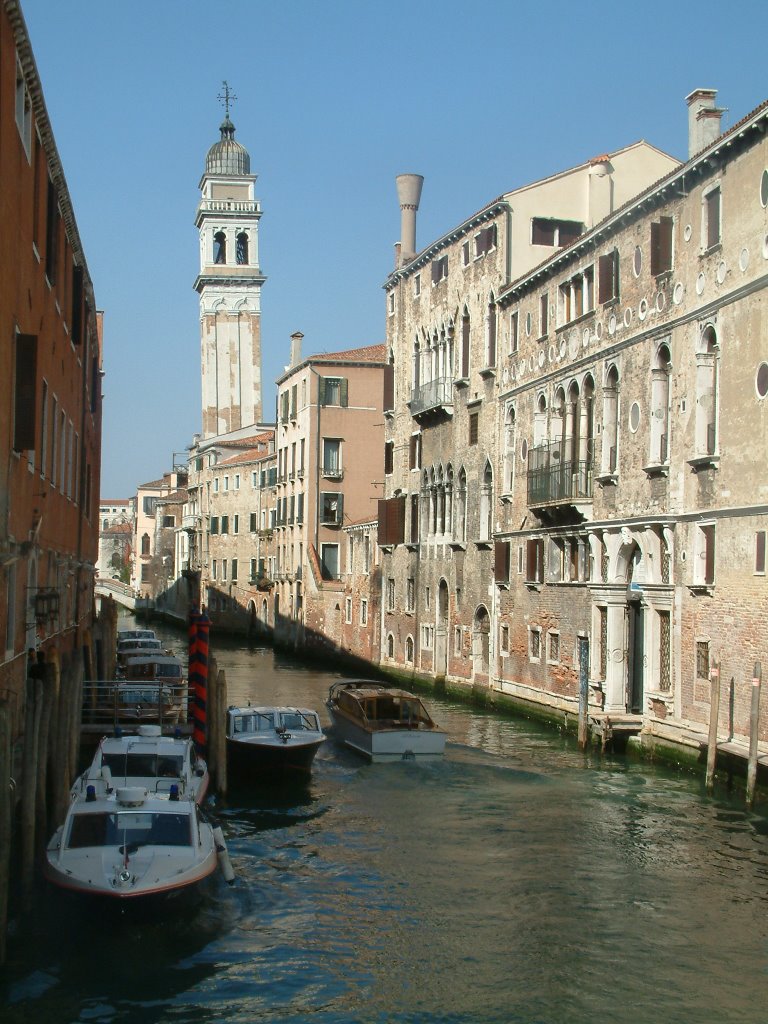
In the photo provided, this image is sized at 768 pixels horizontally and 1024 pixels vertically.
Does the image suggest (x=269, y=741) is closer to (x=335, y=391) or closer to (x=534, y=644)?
(x=534, y=644)

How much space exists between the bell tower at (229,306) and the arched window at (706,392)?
2445 inches

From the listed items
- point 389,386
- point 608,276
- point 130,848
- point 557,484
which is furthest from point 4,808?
point 389,386

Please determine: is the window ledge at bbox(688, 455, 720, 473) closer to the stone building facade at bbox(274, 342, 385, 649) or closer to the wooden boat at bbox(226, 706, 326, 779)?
the wooden boat at bbox(226, 706, 326, 779)

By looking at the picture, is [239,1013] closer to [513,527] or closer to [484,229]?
[513,527]

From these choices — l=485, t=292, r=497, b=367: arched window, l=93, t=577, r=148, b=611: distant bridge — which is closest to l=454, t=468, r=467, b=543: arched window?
l=485, t=292, r=497, b=367: arched window

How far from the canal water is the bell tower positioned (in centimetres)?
6284

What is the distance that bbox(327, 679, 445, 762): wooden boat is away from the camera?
2114 centimetres

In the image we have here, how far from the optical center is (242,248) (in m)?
83.2

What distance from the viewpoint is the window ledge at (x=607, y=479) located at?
2309 cm

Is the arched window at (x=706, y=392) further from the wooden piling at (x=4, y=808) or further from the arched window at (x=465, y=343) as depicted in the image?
the arched window at (x=465, y=343)

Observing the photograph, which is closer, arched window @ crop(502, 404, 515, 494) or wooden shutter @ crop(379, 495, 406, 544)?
arched window @ crop(502, 404, 515, 494)

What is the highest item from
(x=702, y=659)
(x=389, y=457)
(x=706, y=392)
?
(x=389, y=457)

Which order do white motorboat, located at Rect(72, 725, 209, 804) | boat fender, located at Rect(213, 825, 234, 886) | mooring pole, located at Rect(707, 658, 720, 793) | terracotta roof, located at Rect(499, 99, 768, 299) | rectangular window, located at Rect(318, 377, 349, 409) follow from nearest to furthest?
boat fender, located at Rect(213, 825, 234, 886) → white motorboat, located at Rect(72, 725, 209, 804) → mooring pole, located at Rect(707, 658, 720, 793) → terracotta roof, located at Rect(499, 99, 768, 299) → rectangular window, located at Rect(318, 377, 349, 409)

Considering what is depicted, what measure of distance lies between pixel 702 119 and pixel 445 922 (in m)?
14.3
